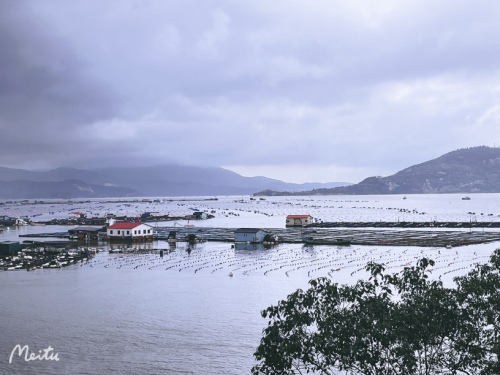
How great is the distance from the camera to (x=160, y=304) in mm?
37625

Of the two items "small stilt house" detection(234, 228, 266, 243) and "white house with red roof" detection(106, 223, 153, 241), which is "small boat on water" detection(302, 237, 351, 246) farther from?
"white house with red roof" detection(106, 223, 153, 241)

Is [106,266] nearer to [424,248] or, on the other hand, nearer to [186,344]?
[186,344]

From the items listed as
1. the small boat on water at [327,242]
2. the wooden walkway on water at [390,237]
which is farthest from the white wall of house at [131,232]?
the small boat on water at [327,242]

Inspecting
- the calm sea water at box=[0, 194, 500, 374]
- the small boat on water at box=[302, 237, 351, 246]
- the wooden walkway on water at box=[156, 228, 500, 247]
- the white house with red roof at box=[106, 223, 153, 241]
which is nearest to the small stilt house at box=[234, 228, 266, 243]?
the wooden walkway on water at box=[156, 228, 500, 247]

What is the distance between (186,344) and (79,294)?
16.9 metres

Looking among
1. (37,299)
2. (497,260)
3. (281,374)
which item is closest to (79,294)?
(37,299)

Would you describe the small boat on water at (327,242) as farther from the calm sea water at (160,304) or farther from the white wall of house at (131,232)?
the white wall of house at (131,232)

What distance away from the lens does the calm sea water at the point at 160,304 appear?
86.4ft

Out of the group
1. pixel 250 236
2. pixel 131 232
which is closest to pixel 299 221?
pixel 250 236

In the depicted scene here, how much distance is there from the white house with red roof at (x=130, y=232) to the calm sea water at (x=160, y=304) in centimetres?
1689

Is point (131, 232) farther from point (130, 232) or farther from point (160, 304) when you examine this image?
point (160, 304)

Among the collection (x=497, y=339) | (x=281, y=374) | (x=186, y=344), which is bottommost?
(x=186, y=344)

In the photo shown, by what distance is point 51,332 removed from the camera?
30859 mm

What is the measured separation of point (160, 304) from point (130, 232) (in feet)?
157
